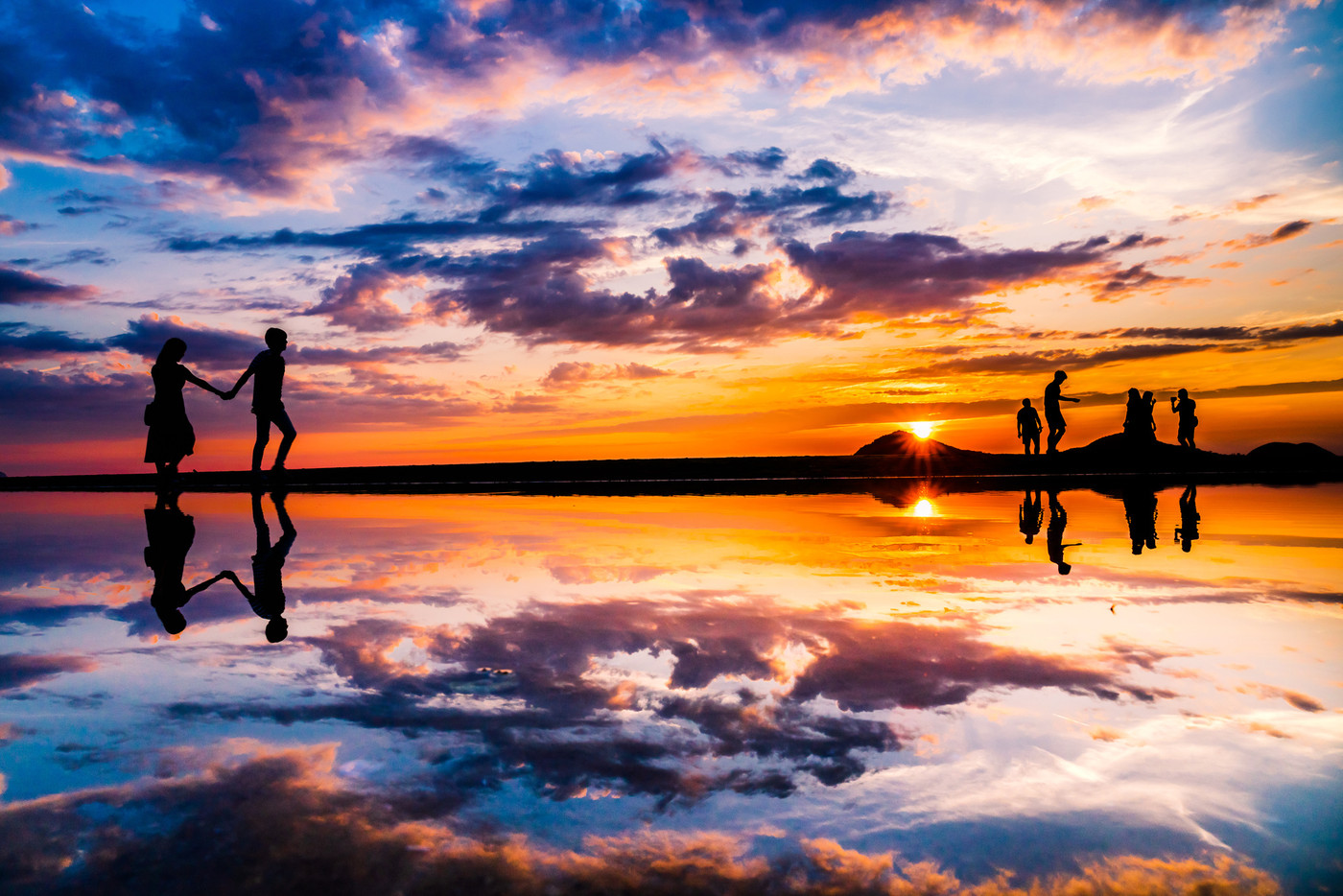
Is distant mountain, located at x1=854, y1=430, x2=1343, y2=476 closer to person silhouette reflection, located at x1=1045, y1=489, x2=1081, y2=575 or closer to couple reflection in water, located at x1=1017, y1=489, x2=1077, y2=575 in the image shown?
couple reflection in water, located at x1=1017, y1=489, x2=1077, y2=575

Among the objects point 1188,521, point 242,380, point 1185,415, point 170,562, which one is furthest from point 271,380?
point 1185,415

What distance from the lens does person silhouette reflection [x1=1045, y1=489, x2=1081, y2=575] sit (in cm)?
585

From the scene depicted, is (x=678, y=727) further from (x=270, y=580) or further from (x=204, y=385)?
(x=204, y=385)

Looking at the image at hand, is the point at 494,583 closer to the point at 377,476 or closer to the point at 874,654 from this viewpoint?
the point at 874,654

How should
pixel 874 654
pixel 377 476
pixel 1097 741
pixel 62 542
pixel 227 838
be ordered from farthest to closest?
pixel 377 476, pixel 62 542, pixel 874 654, pixel 1097 741, pixel 227 838

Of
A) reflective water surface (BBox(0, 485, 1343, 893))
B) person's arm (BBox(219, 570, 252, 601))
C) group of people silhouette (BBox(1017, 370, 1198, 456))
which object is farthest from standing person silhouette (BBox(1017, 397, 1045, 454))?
person's arm (BBox(219, 570, 252, 601))

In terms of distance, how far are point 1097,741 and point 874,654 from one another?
1.09 meters

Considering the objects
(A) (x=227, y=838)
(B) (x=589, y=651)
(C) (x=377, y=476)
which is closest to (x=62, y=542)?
(B) (x=589, y=651)

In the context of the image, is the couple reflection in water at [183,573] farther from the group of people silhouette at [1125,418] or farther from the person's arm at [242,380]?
the group of people silhouette at [1125,418]

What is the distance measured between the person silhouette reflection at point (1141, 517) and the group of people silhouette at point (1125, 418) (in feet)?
19.4

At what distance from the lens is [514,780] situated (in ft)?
7.24

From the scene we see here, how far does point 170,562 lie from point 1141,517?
9.98 metres

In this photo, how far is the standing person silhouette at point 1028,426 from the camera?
67.6 feet

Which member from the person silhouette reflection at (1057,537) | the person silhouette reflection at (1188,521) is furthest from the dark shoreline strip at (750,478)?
the person silhouette reflection at (1057,537)
